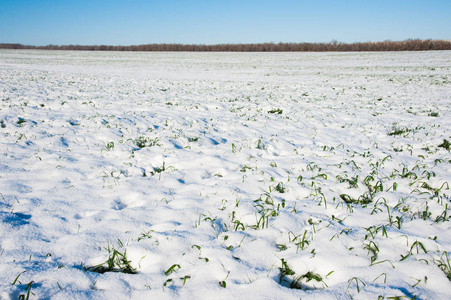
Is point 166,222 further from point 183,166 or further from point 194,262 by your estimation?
point 183,166

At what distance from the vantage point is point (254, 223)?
9.34 feet

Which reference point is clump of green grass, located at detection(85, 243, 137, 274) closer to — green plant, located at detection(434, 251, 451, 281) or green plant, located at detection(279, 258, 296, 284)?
green plant, located at detection(279, 258, 296, 284)

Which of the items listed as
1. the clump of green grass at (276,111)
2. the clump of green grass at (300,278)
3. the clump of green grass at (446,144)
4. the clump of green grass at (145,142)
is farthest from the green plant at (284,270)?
the clump of green grass at (276,111)

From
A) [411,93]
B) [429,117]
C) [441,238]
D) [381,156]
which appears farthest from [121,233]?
[411,93]

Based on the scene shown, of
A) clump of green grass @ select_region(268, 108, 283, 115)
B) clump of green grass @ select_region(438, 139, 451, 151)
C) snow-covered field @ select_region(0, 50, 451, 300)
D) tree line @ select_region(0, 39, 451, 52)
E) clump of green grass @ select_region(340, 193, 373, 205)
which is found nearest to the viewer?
snow-covered field @ select_region(0, 50, 451, 300)

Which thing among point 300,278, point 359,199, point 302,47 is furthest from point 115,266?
point 302,47

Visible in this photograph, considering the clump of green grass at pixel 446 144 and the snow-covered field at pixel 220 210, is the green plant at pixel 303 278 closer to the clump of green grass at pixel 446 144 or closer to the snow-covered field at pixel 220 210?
the snow-covered field at pixel 220 210

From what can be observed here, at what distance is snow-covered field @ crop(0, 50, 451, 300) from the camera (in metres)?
2.04

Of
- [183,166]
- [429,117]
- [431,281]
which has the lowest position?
[431,281]

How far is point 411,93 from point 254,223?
13552 millimetres

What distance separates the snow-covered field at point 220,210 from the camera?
2.04 m

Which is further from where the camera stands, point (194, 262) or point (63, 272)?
point (194, 262)

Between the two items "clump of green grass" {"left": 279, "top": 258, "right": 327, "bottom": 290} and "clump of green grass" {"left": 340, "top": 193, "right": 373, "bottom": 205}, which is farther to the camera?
"clump of green grass" {"left": 340, "top": 193, "right": 373, "bottom": 205}

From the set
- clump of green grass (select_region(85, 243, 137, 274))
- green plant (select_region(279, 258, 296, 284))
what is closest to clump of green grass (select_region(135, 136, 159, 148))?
clump of green grass (select_region(85, 243, 137, 274))
